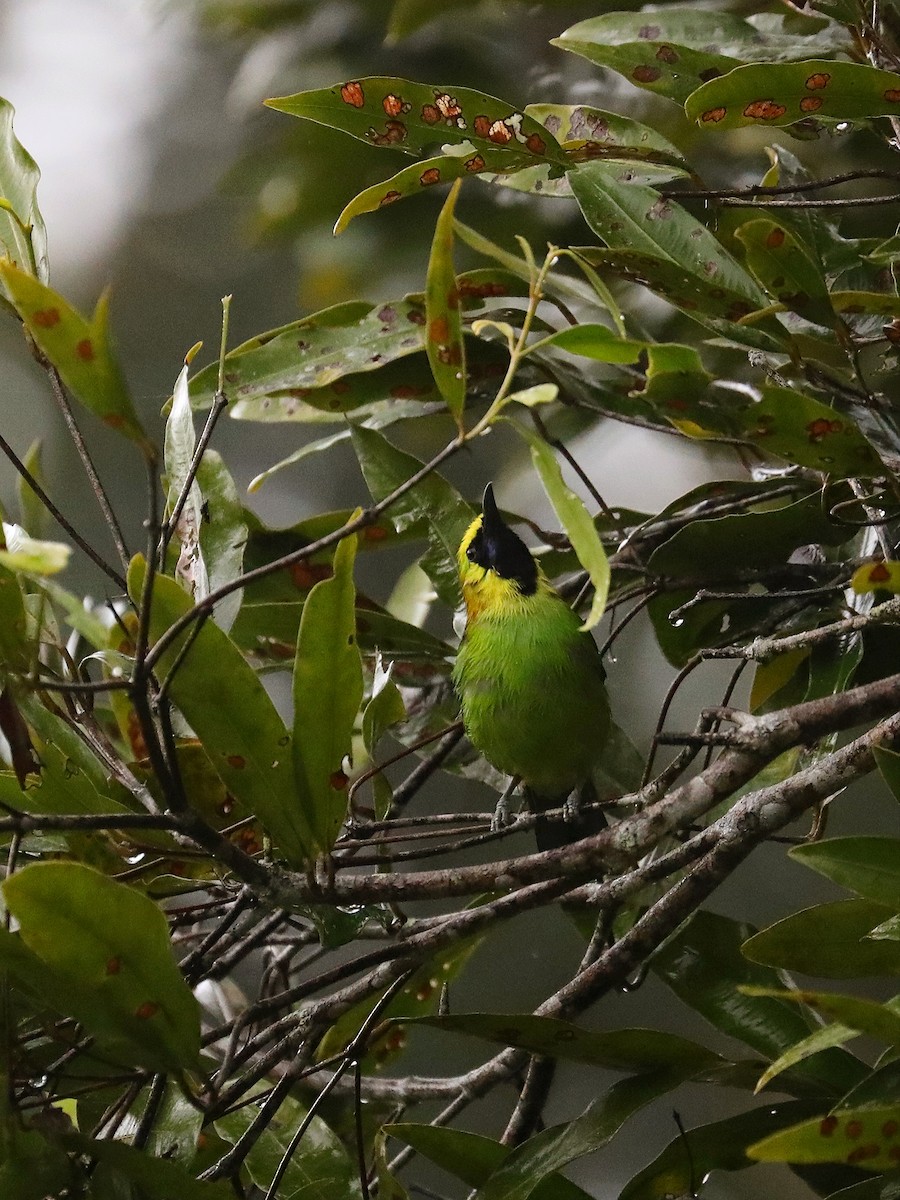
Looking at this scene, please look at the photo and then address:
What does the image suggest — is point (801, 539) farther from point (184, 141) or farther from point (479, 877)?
point (184, 141)

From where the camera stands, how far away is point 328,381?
1.09m

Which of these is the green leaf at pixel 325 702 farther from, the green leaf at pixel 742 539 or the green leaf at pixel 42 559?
the green leaf at pixel 742 539

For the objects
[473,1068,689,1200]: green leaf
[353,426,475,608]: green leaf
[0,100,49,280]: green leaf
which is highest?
[0,100,49,280]: green leaf

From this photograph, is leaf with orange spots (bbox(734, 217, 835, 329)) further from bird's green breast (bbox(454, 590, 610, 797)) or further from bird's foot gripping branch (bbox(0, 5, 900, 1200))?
bird's green breast (bbox(454, 590, 610, 797))

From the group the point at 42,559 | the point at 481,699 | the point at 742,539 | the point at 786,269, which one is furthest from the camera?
the point at 481,699

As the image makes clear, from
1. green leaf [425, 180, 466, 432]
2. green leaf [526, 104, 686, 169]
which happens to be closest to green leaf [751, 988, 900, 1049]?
green leaf [425, 180, 466, 432]

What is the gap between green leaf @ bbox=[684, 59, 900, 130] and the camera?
0.92 meters

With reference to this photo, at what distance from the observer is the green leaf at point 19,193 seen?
96 centimetres

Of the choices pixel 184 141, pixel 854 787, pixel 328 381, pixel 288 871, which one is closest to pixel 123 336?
pixel 184 141

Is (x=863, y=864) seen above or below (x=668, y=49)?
below

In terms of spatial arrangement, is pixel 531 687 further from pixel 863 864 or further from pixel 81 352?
pixel 81 352

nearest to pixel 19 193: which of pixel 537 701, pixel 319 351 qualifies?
pixel 319 351

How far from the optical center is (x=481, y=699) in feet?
4.48

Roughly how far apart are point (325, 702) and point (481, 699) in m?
0.59
